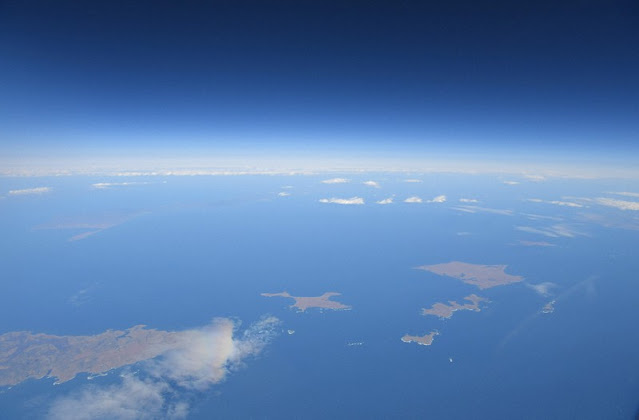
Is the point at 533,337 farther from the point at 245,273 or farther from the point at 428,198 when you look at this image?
the point at 428,198

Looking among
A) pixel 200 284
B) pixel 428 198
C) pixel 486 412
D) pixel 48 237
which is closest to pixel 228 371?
pixel 486 412

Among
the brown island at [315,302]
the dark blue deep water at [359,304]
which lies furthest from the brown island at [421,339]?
the brown island at [315,302]

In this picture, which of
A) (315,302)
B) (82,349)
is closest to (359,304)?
(315,302)

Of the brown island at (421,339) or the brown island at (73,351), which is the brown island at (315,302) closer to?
the brown island at (421,339)

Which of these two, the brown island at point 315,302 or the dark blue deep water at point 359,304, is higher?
the dark blue deep water at point 359,304

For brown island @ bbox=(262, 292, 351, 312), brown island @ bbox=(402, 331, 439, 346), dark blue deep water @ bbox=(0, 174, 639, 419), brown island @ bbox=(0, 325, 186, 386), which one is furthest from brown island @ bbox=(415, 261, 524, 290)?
brown island @ bbox=(0, 325, 186, 386)
